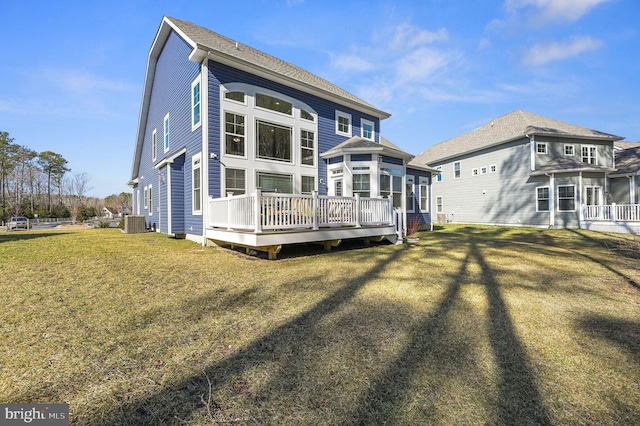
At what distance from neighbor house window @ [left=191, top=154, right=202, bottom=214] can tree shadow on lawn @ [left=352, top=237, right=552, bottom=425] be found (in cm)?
896

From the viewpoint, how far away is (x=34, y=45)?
34.2 feet

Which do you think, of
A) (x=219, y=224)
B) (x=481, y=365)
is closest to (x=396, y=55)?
(x=219, y=224)

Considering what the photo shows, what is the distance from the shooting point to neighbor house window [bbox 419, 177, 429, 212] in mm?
15656

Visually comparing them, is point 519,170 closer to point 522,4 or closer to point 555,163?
point 555,163

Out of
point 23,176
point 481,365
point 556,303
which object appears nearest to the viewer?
point 481,365

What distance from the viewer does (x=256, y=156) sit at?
10320mm

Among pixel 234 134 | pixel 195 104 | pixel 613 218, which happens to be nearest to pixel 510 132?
pixel 613 218

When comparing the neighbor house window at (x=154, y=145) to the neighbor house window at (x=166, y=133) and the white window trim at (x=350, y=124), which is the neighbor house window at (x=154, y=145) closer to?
the neighbor house window at (x=166, y=133)

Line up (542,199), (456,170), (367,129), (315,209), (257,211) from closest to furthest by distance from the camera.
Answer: (257,211), (315,209), (367,129), (542,199), (456,170)

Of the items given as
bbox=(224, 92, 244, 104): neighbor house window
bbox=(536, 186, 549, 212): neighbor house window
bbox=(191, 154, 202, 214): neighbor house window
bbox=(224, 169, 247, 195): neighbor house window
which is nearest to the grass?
bbox=(191, 154, 202, 214): neighbor house window

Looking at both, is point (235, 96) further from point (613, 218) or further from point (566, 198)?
point (566, 198)

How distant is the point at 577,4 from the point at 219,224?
18606 mm

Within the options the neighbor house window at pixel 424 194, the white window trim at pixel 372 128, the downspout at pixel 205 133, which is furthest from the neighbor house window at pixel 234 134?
the neighbor house window at pixel 424 194

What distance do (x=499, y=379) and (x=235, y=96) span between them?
35.1ft
